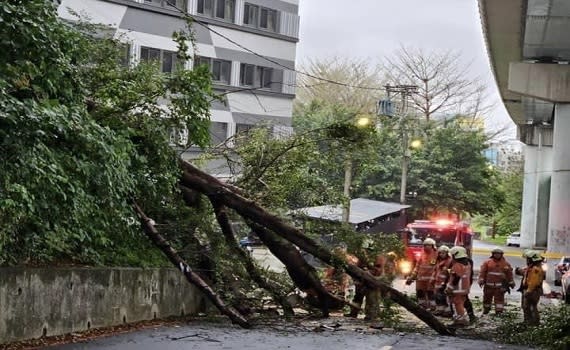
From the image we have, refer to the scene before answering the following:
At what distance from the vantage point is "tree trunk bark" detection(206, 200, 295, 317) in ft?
45.8

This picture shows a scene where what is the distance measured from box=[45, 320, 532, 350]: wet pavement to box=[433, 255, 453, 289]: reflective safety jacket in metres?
2.76

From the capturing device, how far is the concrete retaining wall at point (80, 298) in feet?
31.5

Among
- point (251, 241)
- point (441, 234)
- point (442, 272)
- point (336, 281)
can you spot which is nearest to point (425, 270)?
point (442, 272)

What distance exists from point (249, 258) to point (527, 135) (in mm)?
45380

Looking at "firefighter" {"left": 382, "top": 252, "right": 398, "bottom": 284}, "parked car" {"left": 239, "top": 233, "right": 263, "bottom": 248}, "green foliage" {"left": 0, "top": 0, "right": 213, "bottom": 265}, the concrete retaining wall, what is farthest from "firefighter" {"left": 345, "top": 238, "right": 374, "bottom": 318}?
"green foliage" {"left": 0, "top": 0, "right": 213, "bottom": 265}

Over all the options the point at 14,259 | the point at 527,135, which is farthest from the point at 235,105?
the point at 14,259

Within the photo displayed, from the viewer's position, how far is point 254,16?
41.8 meters

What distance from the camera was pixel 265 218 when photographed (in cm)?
1347

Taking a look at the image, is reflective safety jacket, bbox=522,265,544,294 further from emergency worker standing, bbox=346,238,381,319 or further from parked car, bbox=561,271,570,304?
parked car, bbox=561,271,570,304

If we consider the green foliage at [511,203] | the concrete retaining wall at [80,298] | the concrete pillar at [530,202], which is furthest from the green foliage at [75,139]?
the green foliage at [511,203]

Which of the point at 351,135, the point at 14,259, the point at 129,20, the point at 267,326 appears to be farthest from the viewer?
the point at 129,20

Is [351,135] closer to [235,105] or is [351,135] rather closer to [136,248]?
[136,248]

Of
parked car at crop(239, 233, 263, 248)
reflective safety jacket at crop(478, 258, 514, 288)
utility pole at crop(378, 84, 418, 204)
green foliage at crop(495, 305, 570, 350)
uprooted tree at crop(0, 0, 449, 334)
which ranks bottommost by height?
green foliage at crop(495, 305, 570, 350)

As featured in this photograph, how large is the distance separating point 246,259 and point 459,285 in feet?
12.5
